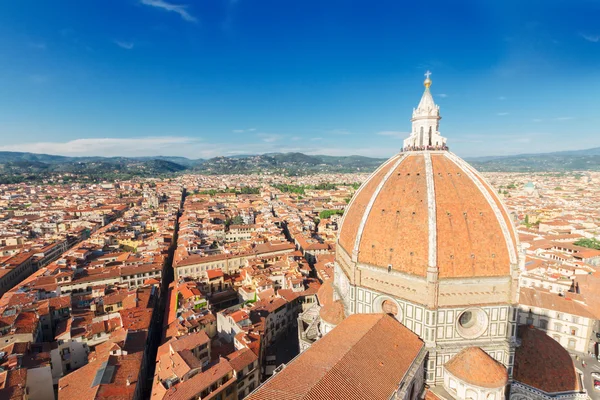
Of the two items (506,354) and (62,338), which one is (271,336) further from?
(506,354)

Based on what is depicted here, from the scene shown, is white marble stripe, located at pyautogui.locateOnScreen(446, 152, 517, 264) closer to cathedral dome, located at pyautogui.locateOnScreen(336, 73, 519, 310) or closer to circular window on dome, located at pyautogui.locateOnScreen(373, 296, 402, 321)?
cathedral dome, located at pyautogui.locateOnScreen(336, 73, 519, 310)

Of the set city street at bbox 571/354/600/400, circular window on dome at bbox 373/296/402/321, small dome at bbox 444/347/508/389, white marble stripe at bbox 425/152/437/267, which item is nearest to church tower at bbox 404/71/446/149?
white marble stripe at bbox 425/152/437/267

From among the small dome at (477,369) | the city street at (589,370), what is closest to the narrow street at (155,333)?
the small dome at (477,369)

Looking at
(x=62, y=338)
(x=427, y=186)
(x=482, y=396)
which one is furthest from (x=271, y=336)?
(x=427, y=186)

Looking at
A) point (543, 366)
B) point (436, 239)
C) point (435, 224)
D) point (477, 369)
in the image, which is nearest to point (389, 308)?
point (477, 369)

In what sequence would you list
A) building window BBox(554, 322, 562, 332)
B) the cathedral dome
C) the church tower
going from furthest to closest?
1. building window BBox(554, 322, 562, 332)
2. the church tower
3. the cathedral dome
